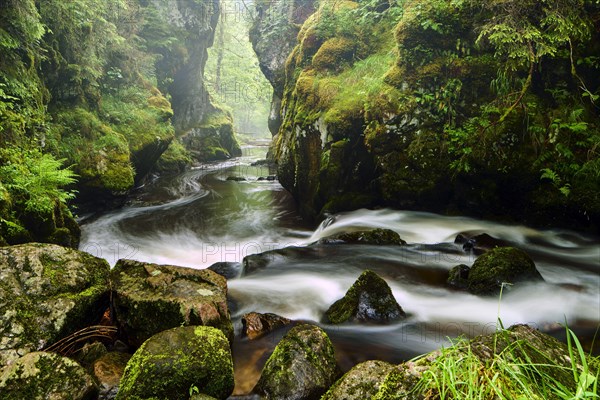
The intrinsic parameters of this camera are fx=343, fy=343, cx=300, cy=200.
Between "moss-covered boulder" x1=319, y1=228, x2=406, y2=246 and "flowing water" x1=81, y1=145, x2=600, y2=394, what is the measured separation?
7.7 inches

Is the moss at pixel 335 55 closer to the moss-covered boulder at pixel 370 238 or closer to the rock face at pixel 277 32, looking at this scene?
the moss-covered boulder at pixel 370 238

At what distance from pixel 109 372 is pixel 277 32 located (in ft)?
64.6

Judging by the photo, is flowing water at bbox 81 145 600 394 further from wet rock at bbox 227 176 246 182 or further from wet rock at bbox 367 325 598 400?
wet rock at bbox 227 176 246 182

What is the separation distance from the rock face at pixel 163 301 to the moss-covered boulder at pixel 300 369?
0.98 m

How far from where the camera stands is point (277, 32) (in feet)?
63.8

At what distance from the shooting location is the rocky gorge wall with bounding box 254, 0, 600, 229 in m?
6.91

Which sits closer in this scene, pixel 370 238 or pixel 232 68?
pixel 370 238

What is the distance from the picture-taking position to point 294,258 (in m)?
7.29

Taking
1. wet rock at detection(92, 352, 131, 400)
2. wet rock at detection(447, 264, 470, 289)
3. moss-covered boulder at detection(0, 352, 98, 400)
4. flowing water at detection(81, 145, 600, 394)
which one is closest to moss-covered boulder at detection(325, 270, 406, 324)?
flowing water at detection(81, 145, 600, 394)

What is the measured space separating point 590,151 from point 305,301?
607 centimetres

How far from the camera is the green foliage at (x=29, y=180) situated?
18.7ft

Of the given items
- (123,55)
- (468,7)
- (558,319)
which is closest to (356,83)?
(468,7)

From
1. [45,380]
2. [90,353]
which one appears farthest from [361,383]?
[90,353]

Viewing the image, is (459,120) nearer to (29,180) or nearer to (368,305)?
(368,305)
